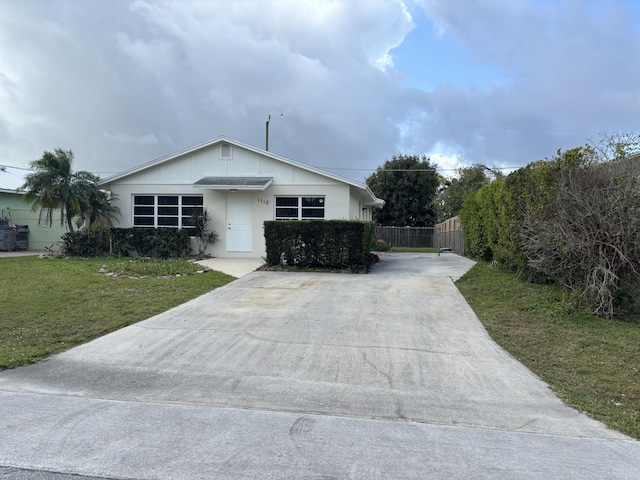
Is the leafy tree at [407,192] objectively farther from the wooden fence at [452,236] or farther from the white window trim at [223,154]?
the white window trim at [223,154]

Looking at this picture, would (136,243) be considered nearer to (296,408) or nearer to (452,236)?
(296,408)

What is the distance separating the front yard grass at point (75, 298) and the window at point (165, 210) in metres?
3.87

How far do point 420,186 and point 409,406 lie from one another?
35764 millimetres

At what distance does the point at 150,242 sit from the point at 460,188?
32.0 m

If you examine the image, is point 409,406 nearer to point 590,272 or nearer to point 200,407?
point 200,407

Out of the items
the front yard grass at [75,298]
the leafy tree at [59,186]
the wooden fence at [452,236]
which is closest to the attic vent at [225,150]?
the leafy tree at [59,186]

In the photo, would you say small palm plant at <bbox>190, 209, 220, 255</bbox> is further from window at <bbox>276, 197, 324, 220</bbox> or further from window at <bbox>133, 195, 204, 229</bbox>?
window at <bbox>276, 197, 324, 220</bbox>

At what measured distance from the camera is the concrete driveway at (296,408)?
3434 mm

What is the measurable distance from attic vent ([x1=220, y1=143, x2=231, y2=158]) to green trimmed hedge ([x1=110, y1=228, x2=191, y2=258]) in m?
3.36

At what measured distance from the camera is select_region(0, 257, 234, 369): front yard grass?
6.72 m

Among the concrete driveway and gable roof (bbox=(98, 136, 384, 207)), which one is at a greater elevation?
gable roof (bbox=(98, 136, 384, 207))

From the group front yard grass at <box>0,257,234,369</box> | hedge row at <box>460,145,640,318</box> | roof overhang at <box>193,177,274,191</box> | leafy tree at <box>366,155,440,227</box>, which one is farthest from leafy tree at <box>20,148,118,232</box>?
leafy tree at <box>366,155,440,227</box>

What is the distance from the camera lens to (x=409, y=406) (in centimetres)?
469

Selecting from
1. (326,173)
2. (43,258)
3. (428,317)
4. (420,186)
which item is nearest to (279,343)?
(428,317)
